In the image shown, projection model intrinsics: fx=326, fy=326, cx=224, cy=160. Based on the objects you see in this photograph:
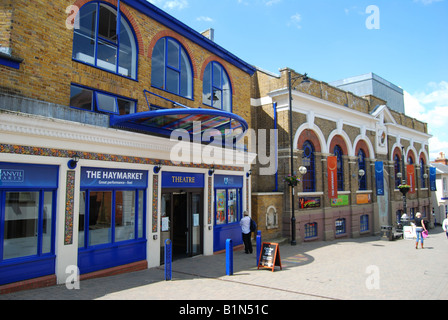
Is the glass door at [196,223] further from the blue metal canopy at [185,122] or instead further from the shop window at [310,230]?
the shop window at [310,230]

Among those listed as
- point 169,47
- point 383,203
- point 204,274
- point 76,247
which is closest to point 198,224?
point 204,274

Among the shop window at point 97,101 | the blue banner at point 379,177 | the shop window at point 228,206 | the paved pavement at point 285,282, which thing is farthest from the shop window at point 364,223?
the shop window at point 97,101

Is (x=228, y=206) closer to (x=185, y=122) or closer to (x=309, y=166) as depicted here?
(x=185, y=122)

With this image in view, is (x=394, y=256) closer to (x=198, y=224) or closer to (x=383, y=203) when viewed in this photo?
(x=198, y=224)

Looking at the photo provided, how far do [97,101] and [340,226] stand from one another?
16427 mm

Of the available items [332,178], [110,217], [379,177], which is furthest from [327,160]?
[110,217]

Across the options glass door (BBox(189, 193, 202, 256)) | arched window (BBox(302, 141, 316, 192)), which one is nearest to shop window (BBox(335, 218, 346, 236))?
arched window (BBox(302, 141, 316, 192))

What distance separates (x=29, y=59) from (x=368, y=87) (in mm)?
29496

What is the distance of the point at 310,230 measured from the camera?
58.7 ft

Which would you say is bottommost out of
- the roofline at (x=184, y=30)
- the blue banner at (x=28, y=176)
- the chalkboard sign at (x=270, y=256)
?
the chalkboard sign at (x=270, y=256)

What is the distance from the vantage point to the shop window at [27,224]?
7.07 metres

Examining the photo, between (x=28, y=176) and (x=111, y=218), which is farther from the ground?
(x=28, y=176)

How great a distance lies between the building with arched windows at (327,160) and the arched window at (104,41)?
813 cm

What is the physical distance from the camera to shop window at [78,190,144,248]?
8.51 meters
